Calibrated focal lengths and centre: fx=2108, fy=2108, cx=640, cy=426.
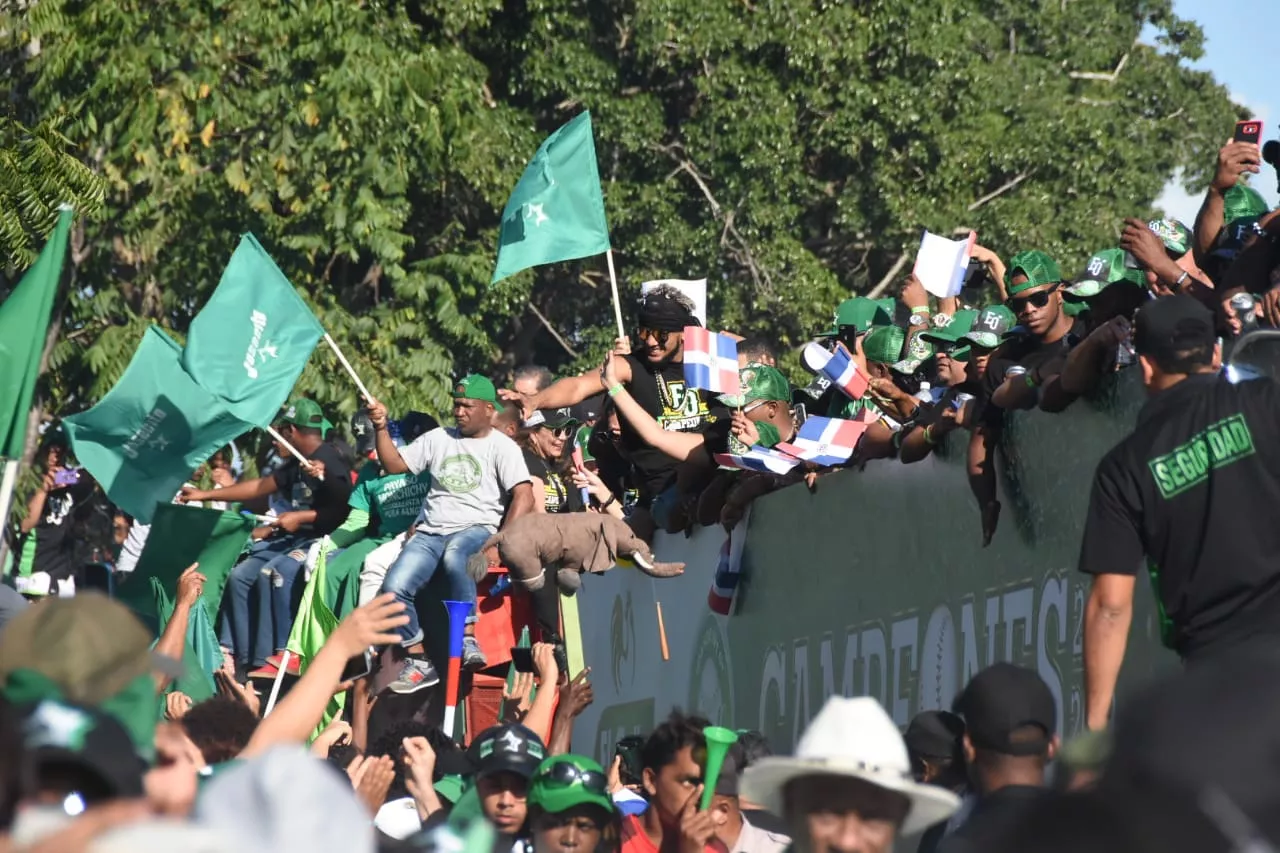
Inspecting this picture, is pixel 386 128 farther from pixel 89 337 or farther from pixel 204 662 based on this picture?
pixel 204 662

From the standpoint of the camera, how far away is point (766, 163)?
25.0 m

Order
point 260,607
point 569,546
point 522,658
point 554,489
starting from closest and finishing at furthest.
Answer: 1. point 569,546
2. point 522,658
3. point 554,489
4. point 260,607

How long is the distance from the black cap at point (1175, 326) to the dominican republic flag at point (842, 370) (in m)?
3.46

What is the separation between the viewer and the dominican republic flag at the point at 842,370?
8.85m

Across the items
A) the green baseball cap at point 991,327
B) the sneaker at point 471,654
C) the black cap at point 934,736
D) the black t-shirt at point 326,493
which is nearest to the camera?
the black cap at point 934,736

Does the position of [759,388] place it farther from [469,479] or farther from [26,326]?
[26,326]

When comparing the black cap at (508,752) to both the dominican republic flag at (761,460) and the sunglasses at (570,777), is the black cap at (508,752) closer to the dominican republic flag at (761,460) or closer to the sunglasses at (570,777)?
the sunglasses at (570,777)

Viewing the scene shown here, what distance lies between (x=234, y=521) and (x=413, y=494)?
3.58 ft

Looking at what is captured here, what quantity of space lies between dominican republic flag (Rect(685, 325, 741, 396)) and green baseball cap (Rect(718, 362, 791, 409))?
0.07 m

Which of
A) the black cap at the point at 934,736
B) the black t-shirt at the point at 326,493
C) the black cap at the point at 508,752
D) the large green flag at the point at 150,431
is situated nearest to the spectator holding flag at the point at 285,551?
the black t-shirt at the point at 326,493

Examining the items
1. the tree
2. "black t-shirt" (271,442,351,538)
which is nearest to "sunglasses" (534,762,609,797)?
"black t-shirt" (271,442,351,538)

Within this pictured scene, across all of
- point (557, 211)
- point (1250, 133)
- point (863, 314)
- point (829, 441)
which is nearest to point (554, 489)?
point (557, 211)

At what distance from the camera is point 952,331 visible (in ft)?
28.4

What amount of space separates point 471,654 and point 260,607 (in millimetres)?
2646
